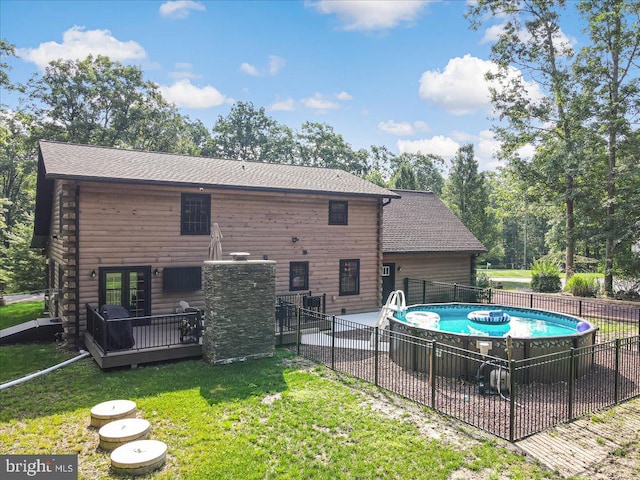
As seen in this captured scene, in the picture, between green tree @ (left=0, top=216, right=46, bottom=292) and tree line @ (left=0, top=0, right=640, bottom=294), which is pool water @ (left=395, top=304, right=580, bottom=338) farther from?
green tree @ (left=0, top=216, right=46, bottom=292)

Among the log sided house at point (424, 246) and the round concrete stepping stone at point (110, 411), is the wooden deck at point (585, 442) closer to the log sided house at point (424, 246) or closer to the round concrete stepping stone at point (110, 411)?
the round concrete stepping stone at point (110, 411)

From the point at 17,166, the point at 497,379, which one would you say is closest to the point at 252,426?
the point at 497,379

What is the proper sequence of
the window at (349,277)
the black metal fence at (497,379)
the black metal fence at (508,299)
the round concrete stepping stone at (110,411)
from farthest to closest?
the black metal fence at (508,299) → the window at (349,277) → the black metal fence at (497,379) → the round concrete stepping stone at (110,411)

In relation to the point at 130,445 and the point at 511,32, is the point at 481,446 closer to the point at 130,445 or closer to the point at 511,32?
the point at 130,445

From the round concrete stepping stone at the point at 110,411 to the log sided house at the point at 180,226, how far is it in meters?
5.42

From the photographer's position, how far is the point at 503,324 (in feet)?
43.4

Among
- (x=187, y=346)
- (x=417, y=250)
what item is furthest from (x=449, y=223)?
(x=187, y=346)

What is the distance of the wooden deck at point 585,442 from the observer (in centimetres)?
581

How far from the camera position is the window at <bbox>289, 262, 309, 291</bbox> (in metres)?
15.4

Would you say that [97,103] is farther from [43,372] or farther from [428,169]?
[428,169]

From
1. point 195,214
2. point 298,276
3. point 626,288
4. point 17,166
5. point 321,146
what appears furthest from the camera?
point 321,146

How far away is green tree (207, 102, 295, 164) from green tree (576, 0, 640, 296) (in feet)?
131

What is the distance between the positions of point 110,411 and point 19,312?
14.2 metres

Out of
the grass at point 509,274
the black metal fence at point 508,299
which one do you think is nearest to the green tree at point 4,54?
the black metal fence at point 508,299
